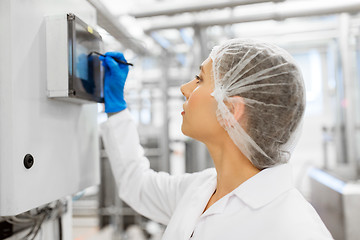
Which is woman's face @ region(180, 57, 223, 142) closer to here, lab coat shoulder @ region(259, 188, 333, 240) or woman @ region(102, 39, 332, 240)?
woman @ region(102, 39, 332, 240)

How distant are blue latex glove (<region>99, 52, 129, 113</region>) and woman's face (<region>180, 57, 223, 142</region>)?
28cm

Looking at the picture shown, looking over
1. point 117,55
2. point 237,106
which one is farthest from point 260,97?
point 117,55

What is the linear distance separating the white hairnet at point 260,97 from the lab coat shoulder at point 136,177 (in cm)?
31

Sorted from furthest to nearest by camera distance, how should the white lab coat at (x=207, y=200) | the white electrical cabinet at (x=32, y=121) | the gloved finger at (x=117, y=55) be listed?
the gloved finger at (x=117, y=55), the white lab coat at (x=207, y=200), the white electrical cabinet at (x=32, y=121)

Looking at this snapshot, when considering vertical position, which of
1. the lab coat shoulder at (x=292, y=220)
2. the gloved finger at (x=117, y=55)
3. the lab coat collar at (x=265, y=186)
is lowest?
the lab coat shoulder at (x=292, y=220)

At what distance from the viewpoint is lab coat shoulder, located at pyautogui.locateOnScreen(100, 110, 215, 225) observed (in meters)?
1.15

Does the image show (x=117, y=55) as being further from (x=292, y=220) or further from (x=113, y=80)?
(x=292, y=220)

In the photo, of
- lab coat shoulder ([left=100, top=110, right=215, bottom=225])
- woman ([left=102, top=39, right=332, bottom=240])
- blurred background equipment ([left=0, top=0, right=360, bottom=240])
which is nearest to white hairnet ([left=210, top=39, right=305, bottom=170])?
woman ([left=102, top=39, right=332, bottom=240])

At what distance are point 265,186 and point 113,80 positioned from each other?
615mm

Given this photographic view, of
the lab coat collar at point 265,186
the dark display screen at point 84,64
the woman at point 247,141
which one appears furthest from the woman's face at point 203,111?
the dark display screen at point 84,64

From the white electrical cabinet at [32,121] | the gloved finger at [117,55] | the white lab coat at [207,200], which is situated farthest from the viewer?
the gloved finger at [117,55]

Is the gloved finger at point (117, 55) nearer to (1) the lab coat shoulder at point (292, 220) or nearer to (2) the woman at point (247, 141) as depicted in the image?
(2) the woman at point (247, 141)

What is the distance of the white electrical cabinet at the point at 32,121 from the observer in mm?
671

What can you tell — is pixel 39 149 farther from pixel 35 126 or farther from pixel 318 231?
pixel 318 231
